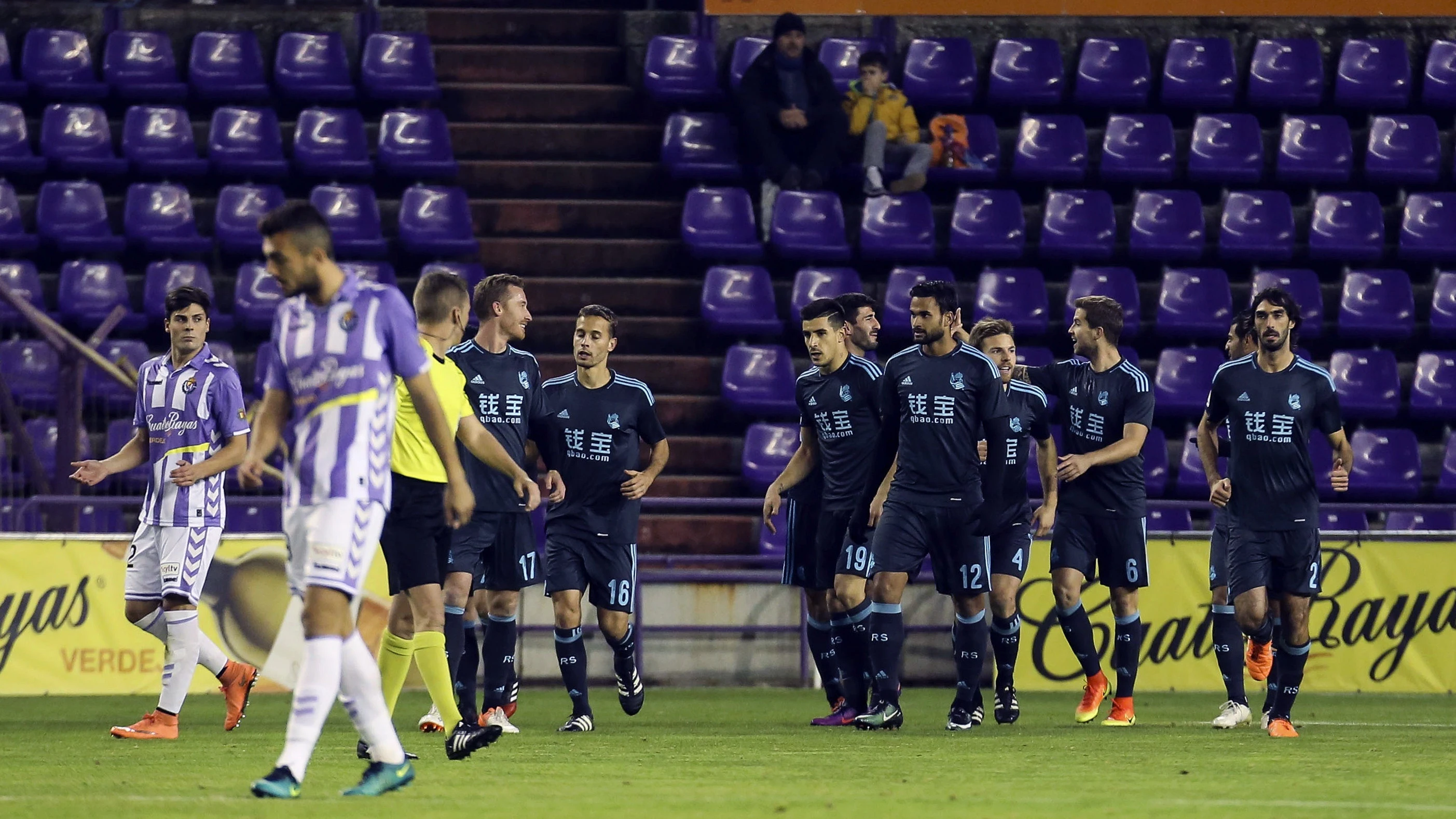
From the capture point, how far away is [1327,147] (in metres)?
18.7

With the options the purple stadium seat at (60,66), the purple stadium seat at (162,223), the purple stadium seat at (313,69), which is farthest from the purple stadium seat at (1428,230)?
the purple stadium seat at (60,66)

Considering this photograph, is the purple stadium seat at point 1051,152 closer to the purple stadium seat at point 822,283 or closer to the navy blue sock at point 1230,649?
the purple stadium seat at point 822,283

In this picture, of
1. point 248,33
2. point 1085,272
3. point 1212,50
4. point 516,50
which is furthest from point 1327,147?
point 248,33

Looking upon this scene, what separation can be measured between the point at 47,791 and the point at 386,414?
6.56ft

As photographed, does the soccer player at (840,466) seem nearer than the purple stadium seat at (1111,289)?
Yes

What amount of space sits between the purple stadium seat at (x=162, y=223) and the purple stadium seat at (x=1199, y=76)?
927 centimetres

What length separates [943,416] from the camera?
10766mm

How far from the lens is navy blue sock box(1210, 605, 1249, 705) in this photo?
37.8 ft

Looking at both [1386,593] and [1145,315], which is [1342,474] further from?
[1145,315]

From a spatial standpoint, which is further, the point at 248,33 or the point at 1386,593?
the point at 248,33

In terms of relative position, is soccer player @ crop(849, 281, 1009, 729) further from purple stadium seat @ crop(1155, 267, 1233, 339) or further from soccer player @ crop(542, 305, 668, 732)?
purple stadium seat @ crop(1155, 267, 1233, 339)

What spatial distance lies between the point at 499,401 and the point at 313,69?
8973 millimetres

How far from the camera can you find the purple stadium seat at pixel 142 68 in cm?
1862

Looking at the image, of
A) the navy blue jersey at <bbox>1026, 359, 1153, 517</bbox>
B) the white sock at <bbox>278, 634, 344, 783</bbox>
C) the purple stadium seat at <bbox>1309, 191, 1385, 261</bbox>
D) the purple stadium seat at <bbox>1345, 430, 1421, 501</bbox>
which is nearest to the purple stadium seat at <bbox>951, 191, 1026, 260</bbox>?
the purple stadium seat at <bbox>1309, 191, 1385, 261</bbox>
